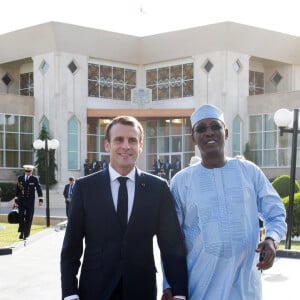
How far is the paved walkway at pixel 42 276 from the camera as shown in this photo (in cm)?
737

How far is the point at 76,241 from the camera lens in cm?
358

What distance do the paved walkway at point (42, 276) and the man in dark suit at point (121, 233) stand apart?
143 inches

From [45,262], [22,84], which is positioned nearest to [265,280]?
[45,262]

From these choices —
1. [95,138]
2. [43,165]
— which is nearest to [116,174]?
[43,165]

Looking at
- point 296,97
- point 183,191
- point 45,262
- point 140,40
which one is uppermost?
point 140,40

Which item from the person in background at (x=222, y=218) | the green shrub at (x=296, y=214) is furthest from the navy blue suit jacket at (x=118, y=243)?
the green shrub at (x=296, y=214)

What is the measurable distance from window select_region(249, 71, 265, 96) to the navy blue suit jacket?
3653 cm

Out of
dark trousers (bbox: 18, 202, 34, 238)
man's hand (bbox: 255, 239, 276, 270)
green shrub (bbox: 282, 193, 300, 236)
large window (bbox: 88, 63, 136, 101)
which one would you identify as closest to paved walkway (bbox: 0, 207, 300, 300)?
dark trousers (bbox: 18, 202, 34, 238)

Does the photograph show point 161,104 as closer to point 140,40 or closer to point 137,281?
point 140,40

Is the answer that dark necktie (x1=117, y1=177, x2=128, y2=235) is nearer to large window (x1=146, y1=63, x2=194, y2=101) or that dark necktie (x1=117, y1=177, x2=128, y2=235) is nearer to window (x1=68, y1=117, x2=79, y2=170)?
window (x1=68, y1=117, x2=79, y2=170)

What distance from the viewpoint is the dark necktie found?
3500 mm

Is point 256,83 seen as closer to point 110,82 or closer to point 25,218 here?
point 110,82

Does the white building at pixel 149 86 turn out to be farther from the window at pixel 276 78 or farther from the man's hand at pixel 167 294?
the man's hand at pixel 167 294

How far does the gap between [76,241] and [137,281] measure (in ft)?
1.36
